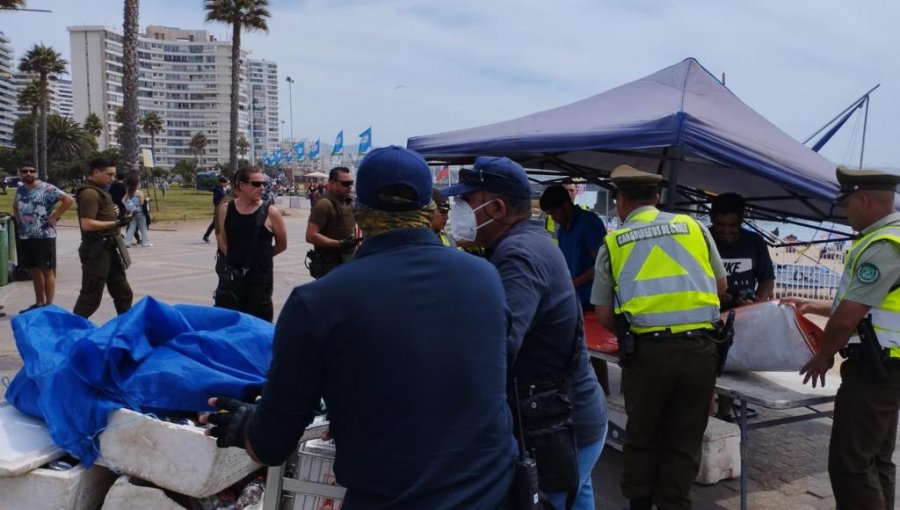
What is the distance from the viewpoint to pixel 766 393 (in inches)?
153

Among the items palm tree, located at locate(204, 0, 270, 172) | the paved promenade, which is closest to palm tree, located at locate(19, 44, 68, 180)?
palm tree, located at locate(204, 0, 270, 172)

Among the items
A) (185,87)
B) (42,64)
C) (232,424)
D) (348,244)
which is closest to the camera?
(232,424)

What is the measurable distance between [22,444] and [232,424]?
6.02 ft

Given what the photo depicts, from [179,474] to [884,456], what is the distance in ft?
10.9

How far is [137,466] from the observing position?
3.01 m

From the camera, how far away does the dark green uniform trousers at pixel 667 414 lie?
3318 mm

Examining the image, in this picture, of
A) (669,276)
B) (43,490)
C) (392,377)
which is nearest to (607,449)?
(669,276)

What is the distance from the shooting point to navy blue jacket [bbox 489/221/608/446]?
222 centimetres

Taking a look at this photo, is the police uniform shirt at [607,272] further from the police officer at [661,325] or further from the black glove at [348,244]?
the black glove at [348,244]

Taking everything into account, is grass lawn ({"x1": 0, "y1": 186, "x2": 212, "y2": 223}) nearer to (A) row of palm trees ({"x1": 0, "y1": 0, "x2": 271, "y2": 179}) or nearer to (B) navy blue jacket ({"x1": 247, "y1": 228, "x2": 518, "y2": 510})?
(A) row of palm trees ({"x1": 0, "y1": 0, "x2": 271, "y2": 179})

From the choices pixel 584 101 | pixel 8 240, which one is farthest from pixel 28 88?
pixel 584 101

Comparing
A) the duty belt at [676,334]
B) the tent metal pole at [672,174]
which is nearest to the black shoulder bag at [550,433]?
the duty belt at [676,334]

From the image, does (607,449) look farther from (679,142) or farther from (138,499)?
(138,499)

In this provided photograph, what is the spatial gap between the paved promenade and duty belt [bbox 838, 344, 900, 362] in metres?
1.30
